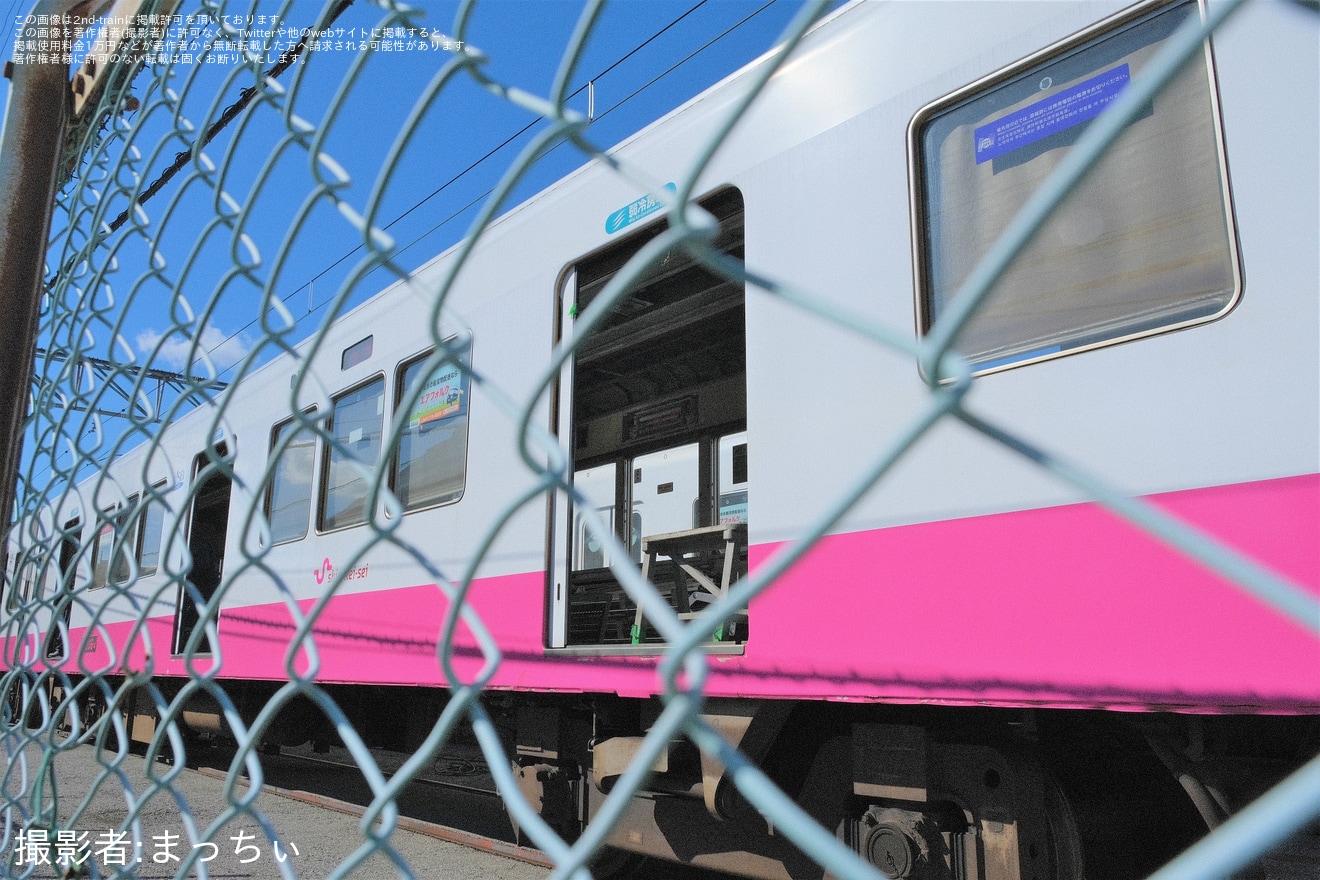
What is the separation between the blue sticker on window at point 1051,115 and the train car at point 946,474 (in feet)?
0.04

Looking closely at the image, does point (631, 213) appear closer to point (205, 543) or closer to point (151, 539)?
point (151, 539)

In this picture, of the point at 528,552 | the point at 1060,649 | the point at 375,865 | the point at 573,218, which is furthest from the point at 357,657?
the point at 1060,649

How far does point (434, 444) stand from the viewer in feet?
14.2

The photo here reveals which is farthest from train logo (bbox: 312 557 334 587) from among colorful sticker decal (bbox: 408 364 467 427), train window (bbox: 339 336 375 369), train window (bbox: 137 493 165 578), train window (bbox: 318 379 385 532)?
train window (bbox: 137 493 165 578)

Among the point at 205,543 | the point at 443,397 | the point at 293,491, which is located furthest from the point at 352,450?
the point at 205,543

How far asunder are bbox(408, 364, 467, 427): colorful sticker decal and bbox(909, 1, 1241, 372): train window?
2.32 m

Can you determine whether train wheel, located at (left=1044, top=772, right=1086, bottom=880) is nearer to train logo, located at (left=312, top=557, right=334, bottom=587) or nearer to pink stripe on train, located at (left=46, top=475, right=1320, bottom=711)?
pink stripe on train, located at (left=46, top=475, right=1320, bottom=711)

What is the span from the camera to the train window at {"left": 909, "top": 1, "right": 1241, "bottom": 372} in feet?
6.75

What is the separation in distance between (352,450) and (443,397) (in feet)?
2.09

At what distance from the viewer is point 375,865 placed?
3998 mm

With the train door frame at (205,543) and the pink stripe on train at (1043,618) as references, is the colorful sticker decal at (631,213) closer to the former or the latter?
the pink stripe on train at (1043,618)

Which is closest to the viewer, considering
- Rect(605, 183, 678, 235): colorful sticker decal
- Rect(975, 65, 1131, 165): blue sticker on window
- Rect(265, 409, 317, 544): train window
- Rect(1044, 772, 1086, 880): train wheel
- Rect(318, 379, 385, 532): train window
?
Rect(975, 65, 1131, 165): blue sticker on window

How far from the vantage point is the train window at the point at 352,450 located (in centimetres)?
461

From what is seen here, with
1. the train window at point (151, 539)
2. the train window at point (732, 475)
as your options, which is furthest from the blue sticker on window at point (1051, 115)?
the train window at point (151, 539)
